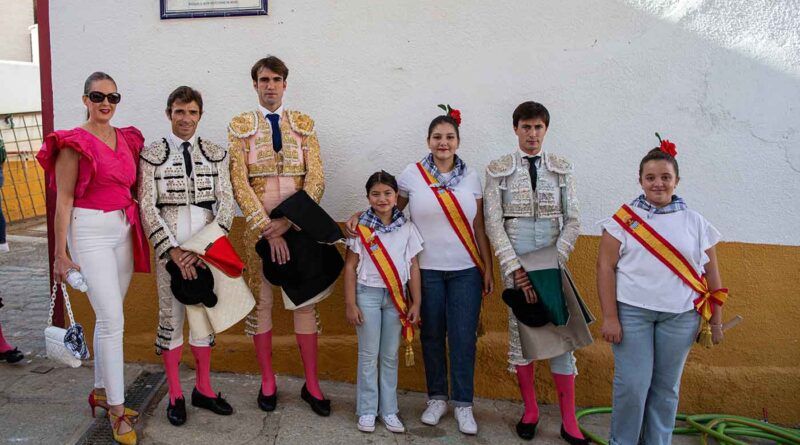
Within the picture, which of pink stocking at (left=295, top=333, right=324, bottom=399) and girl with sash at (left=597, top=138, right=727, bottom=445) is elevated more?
girl with sash at (left=597, top=138, right=727, bottom=445)

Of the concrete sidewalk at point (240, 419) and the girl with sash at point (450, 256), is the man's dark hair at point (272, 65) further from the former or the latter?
the concrete sidewalk at point (240, 419)

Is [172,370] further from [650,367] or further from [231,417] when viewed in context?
[650,367]

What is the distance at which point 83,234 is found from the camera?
319 centimetres

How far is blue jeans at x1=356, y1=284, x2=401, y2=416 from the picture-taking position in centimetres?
352

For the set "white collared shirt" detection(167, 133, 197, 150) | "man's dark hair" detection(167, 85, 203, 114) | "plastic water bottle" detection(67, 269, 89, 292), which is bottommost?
"plastic water bottle" detection(67, 269, 89, 292)

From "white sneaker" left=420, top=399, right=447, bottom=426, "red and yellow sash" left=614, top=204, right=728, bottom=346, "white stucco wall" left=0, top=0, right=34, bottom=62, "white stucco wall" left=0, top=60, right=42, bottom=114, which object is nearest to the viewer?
"red and yellow sash" left=614, top=204, right=728, bottom=346

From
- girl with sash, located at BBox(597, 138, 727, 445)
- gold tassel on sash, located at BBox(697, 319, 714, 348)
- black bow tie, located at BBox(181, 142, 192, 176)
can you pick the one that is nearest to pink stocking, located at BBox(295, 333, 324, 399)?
black bow tie, located at BBox(181, 142, 192, 176)

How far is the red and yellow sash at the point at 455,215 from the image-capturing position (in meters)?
3.48

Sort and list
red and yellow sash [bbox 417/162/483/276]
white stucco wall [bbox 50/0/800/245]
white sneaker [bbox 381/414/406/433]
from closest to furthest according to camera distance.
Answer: red and yellow sash [bbox 417/162/483/276]
white sneaker [bbox 381/414/406/433]
white stucco wall [bbox 50/0/800/245]

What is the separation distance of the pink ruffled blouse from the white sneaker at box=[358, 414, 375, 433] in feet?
4.60

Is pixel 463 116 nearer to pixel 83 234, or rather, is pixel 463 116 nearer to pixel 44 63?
pixel 83 234

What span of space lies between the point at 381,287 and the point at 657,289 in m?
1.36

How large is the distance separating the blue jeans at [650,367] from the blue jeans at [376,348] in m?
1.15

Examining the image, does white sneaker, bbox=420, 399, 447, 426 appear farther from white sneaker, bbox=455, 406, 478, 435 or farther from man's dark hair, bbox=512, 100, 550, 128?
man's dark hair, bbox=512, 100, 550, 128
